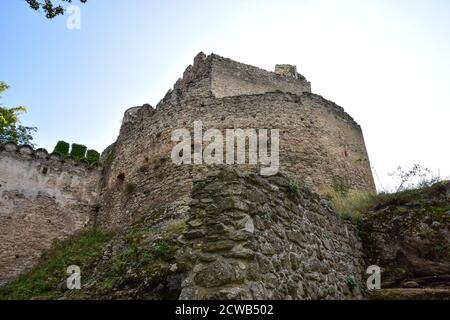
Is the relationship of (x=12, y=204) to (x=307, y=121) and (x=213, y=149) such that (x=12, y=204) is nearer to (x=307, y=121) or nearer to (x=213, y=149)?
(x=213, y=149)

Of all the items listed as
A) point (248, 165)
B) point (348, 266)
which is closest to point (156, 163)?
point (248, 165)

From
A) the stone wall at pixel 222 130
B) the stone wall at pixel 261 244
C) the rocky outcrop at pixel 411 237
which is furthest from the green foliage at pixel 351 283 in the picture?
the stone wall at pixel 222 130

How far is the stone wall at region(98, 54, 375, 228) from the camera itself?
12.9 m

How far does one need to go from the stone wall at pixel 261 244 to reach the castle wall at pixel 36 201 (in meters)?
11.4

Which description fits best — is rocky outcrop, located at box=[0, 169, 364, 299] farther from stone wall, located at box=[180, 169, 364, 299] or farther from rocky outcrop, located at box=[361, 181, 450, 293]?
rocky outcrop, located at box=[361, 181, 450, 293]

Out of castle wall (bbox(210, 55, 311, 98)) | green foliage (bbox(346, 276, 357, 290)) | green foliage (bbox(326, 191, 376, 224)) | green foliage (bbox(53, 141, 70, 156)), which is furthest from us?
green foliage (bbox(53, 141, 70, 156))

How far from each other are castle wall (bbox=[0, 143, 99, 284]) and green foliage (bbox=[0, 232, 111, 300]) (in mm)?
820

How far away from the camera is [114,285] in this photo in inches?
275

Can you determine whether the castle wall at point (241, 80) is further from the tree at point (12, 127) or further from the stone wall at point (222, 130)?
the tree at point (12, 127)

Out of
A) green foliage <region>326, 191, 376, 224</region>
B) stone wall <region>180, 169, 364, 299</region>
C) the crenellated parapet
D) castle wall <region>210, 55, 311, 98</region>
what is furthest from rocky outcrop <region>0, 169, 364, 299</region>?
the crenellated parapet

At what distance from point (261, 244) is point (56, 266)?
8802 millimetres

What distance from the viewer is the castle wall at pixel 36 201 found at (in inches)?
569

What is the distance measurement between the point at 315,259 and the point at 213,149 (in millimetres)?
7632
